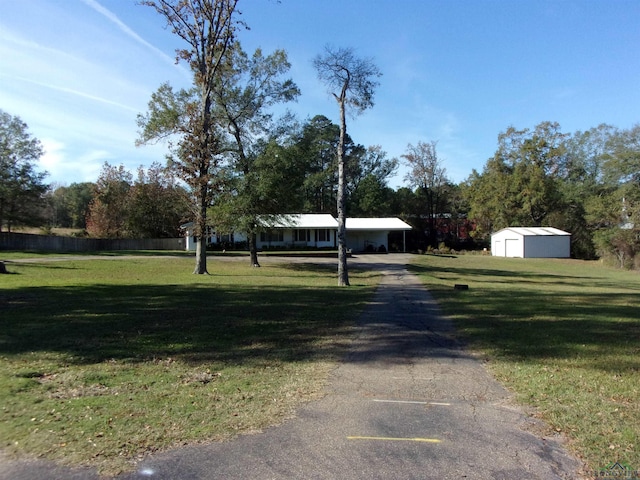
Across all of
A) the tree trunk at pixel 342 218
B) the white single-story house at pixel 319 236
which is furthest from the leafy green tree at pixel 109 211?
the tree trunk at pixel 342 218

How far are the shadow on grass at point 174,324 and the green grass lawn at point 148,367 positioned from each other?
0.03 meters

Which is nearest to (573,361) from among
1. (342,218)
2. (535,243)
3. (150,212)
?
(342,218)

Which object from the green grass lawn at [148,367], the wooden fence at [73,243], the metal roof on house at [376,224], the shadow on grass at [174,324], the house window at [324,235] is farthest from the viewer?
the metal roof on house at [376,224]

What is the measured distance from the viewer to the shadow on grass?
7156 mm

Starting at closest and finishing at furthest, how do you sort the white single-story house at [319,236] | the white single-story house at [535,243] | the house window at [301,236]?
the white single-story house at [319,236] → the house window at [301,236] → the white single-story house at [535,243]

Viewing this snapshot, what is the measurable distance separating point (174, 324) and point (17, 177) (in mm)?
47205

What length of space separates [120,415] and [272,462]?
1838 millimetres

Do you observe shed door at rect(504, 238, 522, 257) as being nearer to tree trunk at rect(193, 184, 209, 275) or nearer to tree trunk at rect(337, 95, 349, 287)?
tree trunk at rect(337, 95, 349, 287)

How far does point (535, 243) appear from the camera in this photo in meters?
52.8

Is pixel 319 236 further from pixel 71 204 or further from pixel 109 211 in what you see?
pixel 71 204

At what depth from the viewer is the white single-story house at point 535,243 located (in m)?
52.5

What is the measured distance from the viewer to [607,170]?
4628 cm

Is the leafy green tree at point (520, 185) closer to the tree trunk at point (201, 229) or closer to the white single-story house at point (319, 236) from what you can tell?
the white single-story house at point (319, 236)

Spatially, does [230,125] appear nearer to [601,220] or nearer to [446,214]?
[601,220]
